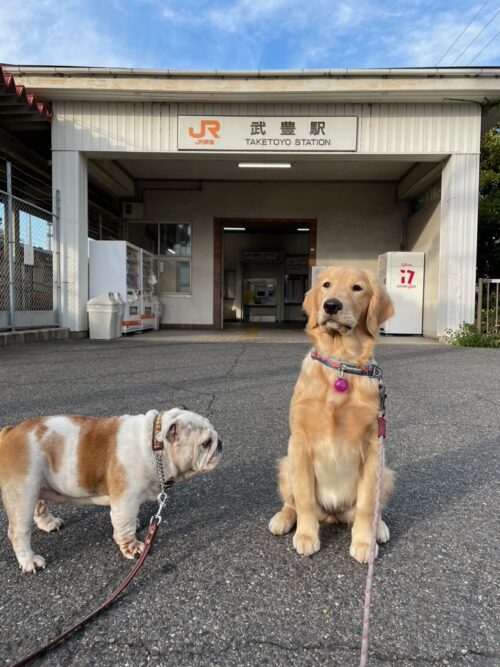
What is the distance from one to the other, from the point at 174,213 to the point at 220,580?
14983 mm

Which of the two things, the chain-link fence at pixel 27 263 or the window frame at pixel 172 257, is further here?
the window frame at pixel 172 257

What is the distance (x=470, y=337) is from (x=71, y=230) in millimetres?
9714

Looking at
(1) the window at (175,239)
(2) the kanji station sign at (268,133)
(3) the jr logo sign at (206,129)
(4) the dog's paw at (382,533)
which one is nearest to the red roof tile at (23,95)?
(2) the kanji station sign at (268,133)

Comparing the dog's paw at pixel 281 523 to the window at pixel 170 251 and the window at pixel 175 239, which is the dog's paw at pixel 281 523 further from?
the window at pixel 175 239

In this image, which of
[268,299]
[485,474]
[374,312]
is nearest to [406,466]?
[485,474]

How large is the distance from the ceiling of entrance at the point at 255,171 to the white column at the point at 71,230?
2.84 metres

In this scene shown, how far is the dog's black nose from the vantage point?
1.92 meters

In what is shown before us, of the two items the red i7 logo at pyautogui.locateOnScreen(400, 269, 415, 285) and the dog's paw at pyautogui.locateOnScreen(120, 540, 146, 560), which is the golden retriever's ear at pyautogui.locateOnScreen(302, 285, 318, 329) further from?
the red i7 logo at pyautogui.locateOnScreen(400, 269, 415, 285)

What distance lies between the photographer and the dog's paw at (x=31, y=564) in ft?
5.50

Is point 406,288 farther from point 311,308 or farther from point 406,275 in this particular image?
point 311,308

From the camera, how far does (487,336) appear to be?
10.1 m

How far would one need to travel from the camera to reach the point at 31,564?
5.53 ft

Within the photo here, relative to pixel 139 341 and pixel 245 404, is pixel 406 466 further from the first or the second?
pixel 139 341

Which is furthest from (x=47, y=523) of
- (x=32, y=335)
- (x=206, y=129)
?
(x=206, y=129)
